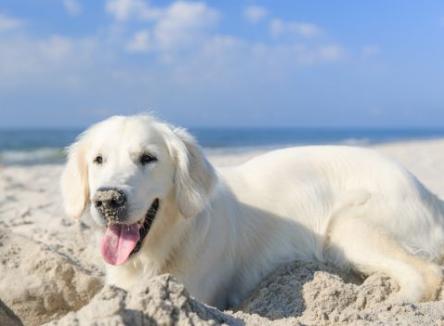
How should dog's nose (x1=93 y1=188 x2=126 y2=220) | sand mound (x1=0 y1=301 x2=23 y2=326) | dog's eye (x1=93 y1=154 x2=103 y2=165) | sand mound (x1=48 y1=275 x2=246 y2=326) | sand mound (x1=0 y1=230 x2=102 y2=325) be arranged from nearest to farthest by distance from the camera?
sand mound (x1=48 y1=275 x2=246 y2=326)
sand mound (x1=0 y1=301 x2=23 y2=326)
dog's nose (x1=93 y1=188 x2=126 y2=220)
sand mound (x1=0 y1=230 x2=102 y2=325)
dog's eye (x1=93 y1=154 x2=103 y2=165)

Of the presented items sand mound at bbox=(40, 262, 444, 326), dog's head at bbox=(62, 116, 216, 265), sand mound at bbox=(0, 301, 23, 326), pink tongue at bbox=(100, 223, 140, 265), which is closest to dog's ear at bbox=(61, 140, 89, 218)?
dog's head at bbox=(62, 116, 216, 265)

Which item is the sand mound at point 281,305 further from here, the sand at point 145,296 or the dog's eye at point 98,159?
the dog's eye at point 98,159

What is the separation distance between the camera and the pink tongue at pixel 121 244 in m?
3.52

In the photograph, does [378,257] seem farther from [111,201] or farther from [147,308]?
[147,308]

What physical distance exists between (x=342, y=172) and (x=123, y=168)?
5.67 ft

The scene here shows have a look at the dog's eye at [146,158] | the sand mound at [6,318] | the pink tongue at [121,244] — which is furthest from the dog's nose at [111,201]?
the sand mound at [6,318]

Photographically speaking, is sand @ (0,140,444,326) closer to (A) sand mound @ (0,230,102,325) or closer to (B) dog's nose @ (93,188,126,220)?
(A) sand mound @ (0,230,102,325)

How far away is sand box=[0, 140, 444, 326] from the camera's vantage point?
204 centimetres

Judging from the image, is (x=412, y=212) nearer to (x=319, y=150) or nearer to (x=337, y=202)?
(x=337, y=202)

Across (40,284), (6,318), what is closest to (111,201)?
(40,284)

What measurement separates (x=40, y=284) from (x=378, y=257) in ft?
6.77

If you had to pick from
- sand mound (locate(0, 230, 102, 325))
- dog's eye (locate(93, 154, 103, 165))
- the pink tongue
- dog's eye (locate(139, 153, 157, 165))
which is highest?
dog's eye (locate(139, 153, 157, 165))

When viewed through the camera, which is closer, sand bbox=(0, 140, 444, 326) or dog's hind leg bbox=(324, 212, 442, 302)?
sand bbox=(0, 140, 444, 326)

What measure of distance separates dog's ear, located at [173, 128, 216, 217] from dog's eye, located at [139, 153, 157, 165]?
179 millimetres
